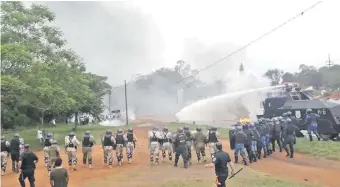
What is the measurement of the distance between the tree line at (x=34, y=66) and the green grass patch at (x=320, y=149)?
18103 millimetres

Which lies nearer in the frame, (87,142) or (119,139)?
(87,142)

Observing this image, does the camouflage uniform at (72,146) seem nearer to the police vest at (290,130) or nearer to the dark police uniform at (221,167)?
the dark police uniform at (221,167)

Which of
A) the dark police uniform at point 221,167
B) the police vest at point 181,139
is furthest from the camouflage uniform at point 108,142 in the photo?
the dark police uniform at point 221,167

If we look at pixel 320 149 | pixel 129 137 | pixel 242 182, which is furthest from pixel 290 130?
pixel 129 137

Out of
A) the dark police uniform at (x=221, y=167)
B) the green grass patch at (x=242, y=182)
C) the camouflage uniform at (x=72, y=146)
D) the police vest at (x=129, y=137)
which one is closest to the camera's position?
the dark police uniform at (x=221, y=167)

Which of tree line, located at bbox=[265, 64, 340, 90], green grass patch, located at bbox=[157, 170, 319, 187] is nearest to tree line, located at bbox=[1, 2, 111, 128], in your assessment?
green grass patch, located at bbox=[157, 170, 319, 187]

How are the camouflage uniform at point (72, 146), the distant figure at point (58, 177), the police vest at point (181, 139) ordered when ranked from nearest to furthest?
the distant figure at point (58, 177)
the police vest at point (181, 139)
the camouflage uniform at point (72, 146)

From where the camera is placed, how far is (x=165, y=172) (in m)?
18.4

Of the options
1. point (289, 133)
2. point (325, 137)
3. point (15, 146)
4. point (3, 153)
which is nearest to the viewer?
point (15, 146)

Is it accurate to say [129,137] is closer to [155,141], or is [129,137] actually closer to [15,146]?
[155,141]

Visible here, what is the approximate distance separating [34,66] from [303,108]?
65.7 feet

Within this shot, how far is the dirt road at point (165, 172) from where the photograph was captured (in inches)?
658

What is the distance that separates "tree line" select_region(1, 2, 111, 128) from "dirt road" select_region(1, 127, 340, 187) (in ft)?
27.5

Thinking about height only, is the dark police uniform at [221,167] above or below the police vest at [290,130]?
below
